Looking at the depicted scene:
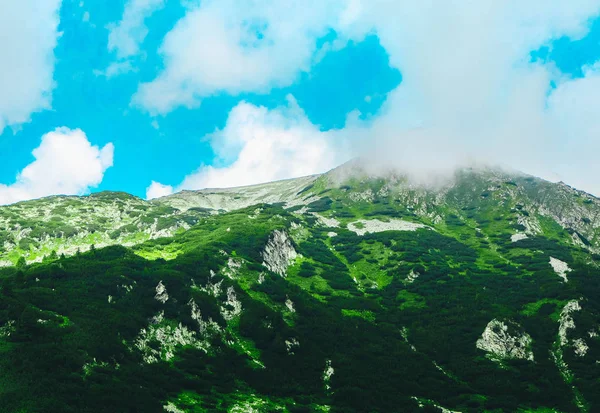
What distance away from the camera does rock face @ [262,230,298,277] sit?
5261 inches

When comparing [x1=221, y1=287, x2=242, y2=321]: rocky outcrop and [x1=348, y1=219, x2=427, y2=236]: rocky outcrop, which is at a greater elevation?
[x1=348, y1=219, x2=427, y2=236]: rocky outcrop

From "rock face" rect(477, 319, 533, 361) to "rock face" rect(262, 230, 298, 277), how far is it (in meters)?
59.0

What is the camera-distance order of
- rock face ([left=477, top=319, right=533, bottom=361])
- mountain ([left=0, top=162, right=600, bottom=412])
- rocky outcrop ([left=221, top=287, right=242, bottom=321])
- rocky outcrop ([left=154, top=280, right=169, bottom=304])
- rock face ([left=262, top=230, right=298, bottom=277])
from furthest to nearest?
rock face ([left=262, top=230, right=298, bottom=277]), rocky outcrop ([left=221, top=287, right=242, bottom=321]), rock face ([left=477, top=319, right=533, bottom=361]), rocky outcrop ([left=154, top=280, right=169, bottom=304]), mountain ([left=0, top=162, right=600, bottom=412])

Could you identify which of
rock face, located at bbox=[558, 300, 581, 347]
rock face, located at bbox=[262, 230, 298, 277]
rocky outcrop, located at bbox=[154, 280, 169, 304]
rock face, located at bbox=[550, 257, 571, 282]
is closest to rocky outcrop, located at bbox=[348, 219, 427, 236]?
rock face, located at bbox=[262, 230, 298, 277]

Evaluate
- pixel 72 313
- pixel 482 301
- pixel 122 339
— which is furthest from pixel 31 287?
pixel 482 301

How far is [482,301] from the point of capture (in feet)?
373

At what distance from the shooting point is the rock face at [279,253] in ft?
438

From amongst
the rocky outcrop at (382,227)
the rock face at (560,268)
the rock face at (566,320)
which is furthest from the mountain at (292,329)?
the rocky outcrop at (382,227)

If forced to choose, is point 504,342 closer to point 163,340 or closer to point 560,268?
point 560,268

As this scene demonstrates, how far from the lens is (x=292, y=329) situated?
9150 cm

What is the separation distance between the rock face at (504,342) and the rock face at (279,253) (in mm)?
59027

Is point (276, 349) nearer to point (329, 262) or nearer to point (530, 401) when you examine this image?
point (530, 401)

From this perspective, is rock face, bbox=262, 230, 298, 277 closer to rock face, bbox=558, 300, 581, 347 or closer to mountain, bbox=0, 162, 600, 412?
mountain, bbox=0, 162, 600, 412

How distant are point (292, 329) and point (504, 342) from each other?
45.8 m
